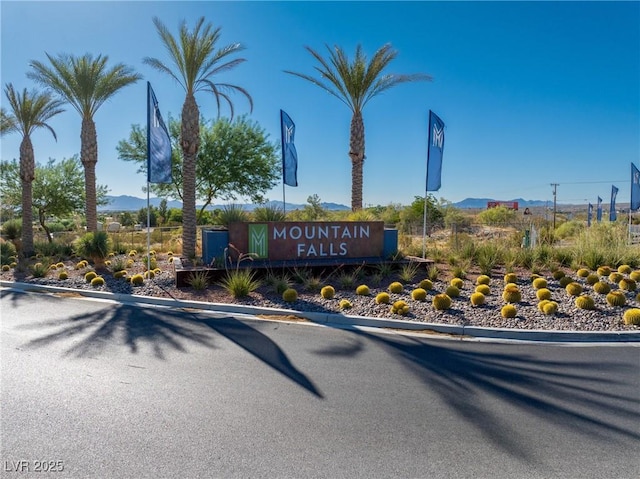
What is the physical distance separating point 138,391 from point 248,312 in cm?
372

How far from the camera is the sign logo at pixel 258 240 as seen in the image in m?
11.0

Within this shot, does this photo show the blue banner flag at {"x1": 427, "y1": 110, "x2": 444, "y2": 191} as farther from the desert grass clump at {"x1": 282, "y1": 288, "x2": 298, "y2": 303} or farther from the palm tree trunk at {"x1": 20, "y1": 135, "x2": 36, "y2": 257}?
the palm tree trunk at {"x1": 20, "y1": 135, "x2": 36, "y2": 257}

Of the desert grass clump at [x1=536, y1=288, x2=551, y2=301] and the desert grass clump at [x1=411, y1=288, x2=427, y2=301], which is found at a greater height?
the desert grass clump at [x1=536, y1=288, x2=551, y2=301]

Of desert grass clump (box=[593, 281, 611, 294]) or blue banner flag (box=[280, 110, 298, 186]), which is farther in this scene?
blue banner flag (box=[280, 110, 298, 186])

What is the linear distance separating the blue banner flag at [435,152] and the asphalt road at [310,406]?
23.7 feet

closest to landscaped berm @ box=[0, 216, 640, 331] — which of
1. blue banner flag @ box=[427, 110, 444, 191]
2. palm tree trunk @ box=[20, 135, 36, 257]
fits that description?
blue banner flag @ box=[427, 110, 444, 191]

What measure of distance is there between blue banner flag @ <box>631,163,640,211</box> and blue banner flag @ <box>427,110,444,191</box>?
10283 millimetres

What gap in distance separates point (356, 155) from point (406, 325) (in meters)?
13.0

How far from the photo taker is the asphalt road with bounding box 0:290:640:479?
3.17 meters

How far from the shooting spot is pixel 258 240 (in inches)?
436

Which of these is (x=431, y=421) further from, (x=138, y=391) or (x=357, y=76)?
(x=357, y=76)

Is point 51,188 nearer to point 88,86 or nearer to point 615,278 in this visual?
point 88,86

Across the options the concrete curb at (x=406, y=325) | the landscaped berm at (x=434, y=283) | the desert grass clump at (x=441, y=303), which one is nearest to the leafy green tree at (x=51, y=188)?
the landscaped berm at (x=434, y=283)

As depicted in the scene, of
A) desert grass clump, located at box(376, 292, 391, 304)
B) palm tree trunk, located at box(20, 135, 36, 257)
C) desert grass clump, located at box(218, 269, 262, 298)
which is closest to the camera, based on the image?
desert grass clump, located at box(376, 292, 391, 304)
